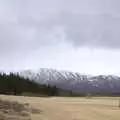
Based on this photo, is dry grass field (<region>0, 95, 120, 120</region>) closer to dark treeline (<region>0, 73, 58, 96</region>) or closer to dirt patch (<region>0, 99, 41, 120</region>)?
dirt patch (<region>0, 99, 41, 120</region>)

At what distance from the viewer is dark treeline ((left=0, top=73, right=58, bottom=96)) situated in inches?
4061

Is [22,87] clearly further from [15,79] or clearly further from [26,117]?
[26,117]

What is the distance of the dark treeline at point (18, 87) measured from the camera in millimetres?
103137

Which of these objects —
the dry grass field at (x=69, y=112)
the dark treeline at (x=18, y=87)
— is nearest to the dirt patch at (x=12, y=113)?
the dry grass field at (x=69, y=112)

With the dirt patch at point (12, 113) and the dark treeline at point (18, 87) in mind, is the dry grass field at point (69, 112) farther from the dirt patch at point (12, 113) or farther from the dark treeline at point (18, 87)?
the dark treeline at point (18, 87)

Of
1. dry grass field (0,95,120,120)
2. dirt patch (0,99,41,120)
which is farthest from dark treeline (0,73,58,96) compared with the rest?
dirt patch (0,99,41,120)

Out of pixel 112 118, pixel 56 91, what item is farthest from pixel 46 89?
pixel 112 118

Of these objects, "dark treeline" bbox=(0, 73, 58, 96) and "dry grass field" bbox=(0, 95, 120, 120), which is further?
"dark treeline" bbox=(0, 73, 58, 96)

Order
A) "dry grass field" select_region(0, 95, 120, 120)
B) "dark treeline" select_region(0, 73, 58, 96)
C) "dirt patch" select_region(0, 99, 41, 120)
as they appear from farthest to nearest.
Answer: "dark treeline" select_region(0, 73, 58, 96) < "dry grass field" select_region(0, 95, 120, 120) < "dirt patch" select_region(0, 99, 41, 120)

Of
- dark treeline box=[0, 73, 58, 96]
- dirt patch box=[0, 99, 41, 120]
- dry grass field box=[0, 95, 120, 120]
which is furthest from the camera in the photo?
dark treeline box=[0, 73, 58, 96]

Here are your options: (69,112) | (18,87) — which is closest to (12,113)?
(69,112)

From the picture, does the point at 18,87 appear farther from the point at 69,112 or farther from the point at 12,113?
the point at 12,113

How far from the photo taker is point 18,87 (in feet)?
358

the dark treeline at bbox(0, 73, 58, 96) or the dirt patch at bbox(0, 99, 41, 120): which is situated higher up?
the dark treeline at bbox(0, 73, 58, 96)
